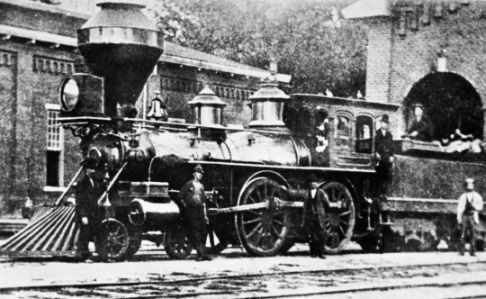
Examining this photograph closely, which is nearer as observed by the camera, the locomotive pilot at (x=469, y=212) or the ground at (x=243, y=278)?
the ground at (x=243, y=278)

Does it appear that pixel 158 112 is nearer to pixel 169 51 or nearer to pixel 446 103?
pixel 169 51

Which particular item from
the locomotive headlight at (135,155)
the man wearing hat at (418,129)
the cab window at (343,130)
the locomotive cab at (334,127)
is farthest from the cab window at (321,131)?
the locomotive headlight at (135,155)

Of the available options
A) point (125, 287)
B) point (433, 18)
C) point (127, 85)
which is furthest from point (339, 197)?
point (433, 18)

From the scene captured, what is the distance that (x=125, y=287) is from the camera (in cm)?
934

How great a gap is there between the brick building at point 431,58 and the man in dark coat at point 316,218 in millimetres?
9319

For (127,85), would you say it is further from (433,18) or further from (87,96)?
(433,18)

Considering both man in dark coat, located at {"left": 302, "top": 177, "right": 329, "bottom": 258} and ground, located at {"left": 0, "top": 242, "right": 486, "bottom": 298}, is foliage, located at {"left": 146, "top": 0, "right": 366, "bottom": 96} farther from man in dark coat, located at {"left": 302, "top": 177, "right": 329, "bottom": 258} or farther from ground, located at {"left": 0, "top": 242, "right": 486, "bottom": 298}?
ground, located at {"left": 0, "top": 242, "right": 486, "bottom": 298}

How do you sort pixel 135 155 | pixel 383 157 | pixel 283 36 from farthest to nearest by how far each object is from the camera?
pixel 283 36
pixel 383 157
pixel 135 155

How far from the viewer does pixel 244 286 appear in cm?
980

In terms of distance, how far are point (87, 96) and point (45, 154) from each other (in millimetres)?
7887

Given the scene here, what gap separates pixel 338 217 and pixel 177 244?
3.49 meters

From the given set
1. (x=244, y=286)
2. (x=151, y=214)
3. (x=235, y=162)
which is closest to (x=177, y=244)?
(x=151, y=214)

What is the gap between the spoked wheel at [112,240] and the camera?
12406mm

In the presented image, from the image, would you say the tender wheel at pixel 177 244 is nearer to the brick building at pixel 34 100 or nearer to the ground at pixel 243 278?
the ground at pixel 243 278
